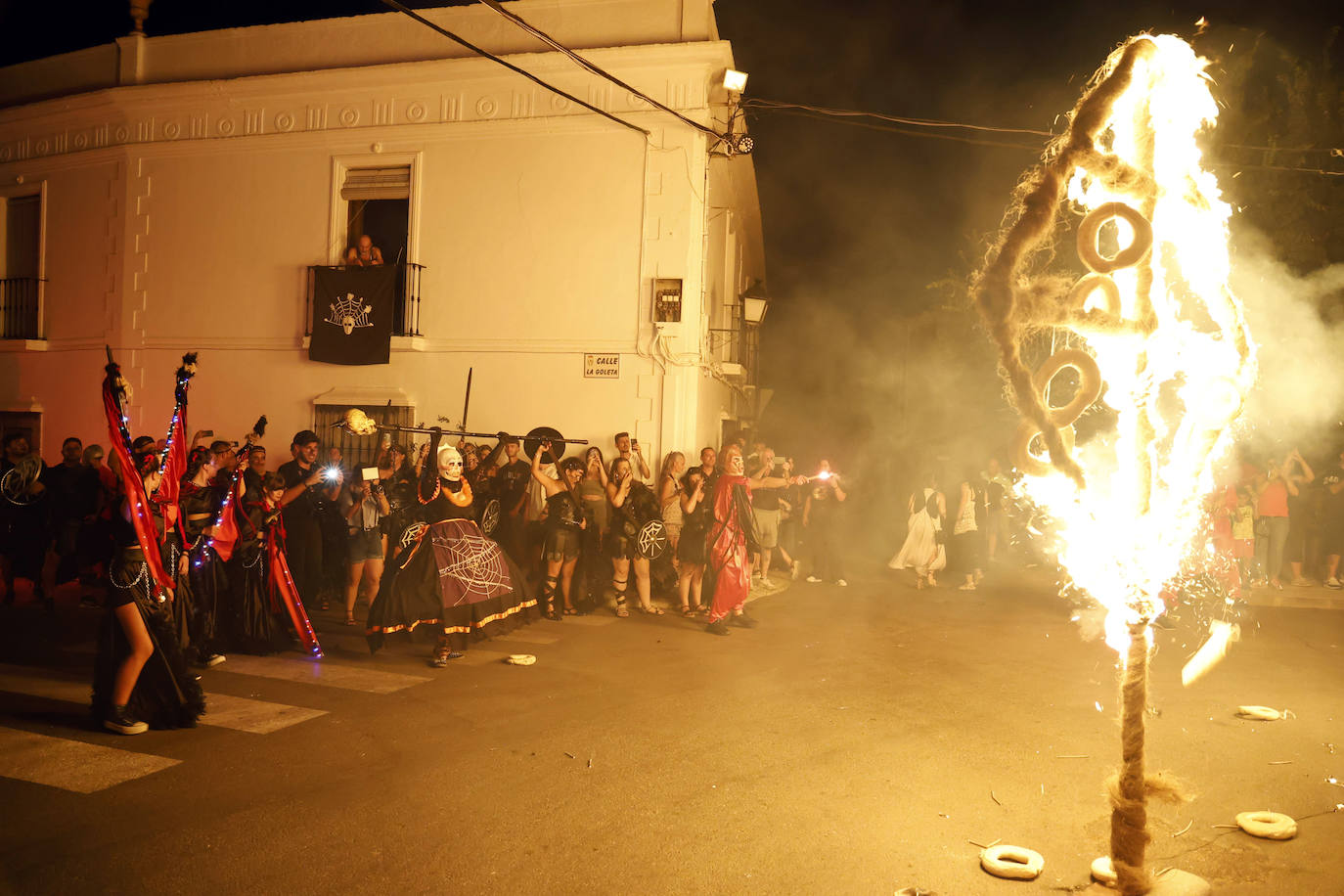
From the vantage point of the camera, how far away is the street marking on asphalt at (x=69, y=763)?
14.8 ft

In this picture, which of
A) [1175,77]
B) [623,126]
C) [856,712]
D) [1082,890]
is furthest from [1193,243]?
[623,126]

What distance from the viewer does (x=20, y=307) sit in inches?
633

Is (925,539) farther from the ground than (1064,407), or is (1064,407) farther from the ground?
(1064,407)

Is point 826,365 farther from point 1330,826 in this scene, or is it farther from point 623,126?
point 1330,826

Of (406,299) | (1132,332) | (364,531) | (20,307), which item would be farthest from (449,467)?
(20,307)

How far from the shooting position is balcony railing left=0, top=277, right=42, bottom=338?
15812 mm

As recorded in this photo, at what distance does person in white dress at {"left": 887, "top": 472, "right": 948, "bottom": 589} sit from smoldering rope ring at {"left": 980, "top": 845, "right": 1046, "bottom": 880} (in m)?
8.64

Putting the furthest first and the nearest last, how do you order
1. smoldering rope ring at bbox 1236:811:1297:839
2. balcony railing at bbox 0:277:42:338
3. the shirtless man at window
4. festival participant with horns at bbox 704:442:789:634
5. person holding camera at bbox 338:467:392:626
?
balcony railing at bbox 0:277:42:338 < the shirtless man at window < festival participant with horns at bbox 704:442:789:634 < person holding camera at bbox 338:467:392:626 < smoldering rope ring at bbox 1236:811:1297:839

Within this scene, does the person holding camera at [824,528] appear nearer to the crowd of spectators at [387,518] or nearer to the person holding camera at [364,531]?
the crowd of spectators at [387,518]

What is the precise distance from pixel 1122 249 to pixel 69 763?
18.4 ft

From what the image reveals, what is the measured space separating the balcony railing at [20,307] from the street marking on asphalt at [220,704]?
11.8m

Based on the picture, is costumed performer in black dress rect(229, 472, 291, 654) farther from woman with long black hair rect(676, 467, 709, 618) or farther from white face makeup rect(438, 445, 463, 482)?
woman with long black hair rect(676, 467, 709, 618)

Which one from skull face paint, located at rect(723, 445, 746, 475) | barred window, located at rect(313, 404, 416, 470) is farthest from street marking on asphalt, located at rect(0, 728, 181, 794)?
barred window, located at rect(313, 404, 416, 470)

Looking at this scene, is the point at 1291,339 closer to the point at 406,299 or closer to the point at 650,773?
the point at 650,773
